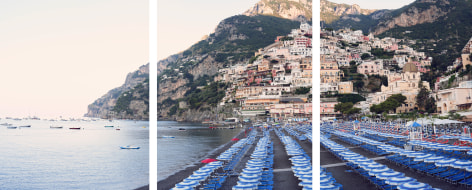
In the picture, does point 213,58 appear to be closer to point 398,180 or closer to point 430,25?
point 430,25

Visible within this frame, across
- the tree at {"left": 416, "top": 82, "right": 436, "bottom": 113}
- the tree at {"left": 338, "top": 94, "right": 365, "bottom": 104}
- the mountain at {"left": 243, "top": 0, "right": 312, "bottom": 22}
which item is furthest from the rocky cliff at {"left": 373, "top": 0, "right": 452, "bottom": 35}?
the tree at {"left": 416, "top": 82, "right": 436, "bottom": 113}

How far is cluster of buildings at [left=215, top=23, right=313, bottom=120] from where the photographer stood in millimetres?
41125

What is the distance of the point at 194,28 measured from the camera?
10.6m

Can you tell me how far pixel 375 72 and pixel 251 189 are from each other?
143ft

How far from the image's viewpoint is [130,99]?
2793 inches

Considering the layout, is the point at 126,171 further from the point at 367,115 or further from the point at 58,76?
the point at 58,76

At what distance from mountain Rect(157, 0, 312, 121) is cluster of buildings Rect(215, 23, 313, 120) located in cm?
353

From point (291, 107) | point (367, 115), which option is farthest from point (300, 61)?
point (367, 115)

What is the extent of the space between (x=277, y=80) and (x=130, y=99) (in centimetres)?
3458

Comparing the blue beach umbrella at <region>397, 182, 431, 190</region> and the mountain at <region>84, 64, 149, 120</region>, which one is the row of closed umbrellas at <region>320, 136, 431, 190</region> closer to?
the blue beach umbrella at <region>397, 182, 431, 190</region>

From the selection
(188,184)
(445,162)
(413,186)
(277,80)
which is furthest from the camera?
(277,80)

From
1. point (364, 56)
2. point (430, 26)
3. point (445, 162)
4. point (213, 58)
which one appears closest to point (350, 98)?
point (364, 56)

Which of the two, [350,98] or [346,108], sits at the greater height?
[350,98]

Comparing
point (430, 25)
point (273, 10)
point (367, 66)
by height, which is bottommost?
point (367, 66)
